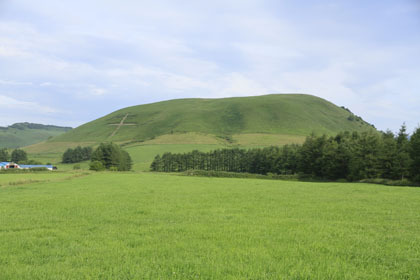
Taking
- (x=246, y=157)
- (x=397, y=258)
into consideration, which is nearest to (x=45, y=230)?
(x=397, y=258)

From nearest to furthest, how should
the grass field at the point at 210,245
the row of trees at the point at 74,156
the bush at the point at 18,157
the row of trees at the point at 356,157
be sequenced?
1. the grass field at the point at 210,245
2. the row of trees at the point at 356,157
3. the bush at the point at 18,157
4. the row of trees at the point at 74,156

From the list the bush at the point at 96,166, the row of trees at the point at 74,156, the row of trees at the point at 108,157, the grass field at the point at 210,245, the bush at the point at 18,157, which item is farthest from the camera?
the row of trees at the point at 74,156

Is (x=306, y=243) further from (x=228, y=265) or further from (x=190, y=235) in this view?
(x=190, y=235)

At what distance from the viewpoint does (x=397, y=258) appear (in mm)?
8969

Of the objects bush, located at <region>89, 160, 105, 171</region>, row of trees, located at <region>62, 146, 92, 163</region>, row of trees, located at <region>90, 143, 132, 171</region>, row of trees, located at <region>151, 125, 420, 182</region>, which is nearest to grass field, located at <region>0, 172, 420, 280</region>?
row of trees, located at <region>151, 125, 420, 182</region>

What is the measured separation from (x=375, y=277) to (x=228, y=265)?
3.90m

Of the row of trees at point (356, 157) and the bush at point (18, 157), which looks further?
the bush at point (18, 157)

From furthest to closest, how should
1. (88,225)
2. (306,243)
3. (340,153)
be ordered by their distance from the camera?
(340,153) → (88,225) → (306,243)

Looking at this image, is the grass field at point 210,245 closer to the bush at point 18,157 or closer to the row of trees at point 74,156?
the row of trees at point 74,156

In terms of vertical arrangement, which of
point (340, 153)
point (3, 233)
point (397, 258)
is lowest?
point (3, 233)

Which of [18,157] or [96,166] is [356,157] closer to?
[96,166]

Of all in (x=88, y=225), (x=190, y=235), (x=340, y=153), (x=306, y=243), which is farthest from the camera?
(x=340, y=153)

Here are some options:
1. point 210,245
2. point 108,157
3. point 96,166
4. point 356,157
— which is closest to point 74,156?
point 108,157

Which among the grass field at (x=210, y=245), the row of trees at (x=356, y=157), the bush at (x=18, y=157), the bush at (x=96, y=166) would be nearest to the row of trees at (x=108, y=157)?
the bush at (x=96, y=166)
